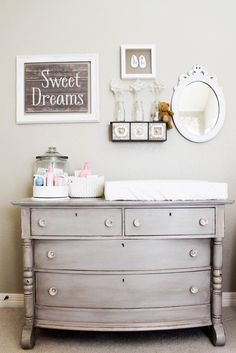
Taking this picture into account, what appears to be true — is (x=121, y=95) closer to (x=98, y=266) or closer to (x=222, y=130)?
(x=222, y=130)

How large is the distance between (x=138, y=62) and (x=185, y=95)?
429 millimetres

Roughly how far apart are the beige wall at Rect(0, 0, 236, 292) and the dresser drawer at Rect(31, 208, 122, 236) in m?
0.61

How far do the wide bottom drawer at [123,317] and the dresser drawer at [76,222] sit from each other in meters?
0.46

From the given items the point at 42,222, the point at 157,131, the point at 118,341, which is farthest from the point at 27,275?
the point at 157,131

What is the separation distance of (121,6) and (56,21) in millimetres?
497

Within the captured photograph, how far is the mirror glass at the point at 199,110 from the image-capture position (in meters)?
2.37

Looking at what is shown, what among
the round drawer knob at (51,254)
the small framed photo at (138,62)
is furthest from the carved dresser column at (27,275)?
the small framed photo at (138,62)

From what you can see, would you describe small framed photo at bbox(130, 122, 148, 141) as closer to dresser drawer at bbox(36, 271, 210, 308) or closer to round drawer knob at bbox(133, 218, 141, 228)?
round drawer knob at bbox(133, 218, 141, 228)

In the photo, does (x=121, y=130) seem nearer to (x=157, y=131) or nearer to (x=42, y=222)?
(x=157, y=131)

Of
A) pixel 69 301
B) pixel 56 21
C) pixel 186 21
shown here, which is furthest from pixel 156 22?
pixel 69 301

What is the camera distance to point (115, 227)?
5.96ft

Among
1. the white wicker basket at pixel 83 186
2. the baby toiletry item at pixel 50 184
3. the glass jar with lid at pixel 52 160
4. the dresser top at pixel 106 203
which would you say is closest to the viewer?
the dresser top at pixel 106 203

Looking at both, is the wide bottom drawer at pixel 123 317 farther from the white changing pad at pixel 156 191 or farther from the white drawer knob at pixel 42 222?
the white changing pad at pixel 156 191

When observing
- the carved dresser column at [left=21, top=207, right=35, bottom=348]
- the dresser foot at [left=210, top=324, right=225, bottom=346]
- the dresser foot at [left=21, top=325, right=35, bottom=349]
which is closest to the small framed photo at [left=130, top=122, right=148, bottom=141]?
the carved dresser column at [left=21, top=207, right=35, bottom=348]
